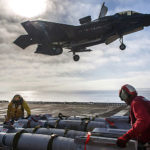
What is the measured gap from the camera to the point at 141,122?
3777 millimetres

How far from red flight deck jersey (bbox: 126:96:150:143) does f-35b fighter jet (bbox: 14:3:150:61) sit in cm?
1938

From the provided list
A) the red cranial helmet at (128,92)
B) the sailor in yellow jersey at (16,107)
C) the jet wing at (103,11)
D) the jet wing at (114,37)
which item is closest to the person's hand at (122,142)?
the red cranial helmet at (128,92)

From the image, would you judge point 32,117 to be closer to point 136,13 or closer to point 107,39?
point 107,39

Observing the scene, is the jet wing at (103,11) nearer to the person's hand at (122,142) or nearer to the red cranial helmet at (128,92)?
the red cranial helmet at (128,92)

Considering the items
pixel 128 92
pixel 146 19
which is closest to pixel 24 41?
pixel 146 19

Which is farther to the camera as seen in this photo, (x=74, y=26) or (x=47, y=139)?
(x=74, y=26)

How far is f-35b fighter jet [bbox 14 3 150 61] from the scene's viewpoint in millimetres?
22625

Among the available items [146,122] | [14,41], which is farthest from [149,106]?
[14,41]

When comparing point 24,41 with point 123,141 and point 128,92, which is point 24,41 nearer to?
point 128,92

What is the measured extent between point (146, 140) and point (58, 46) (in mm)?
22320

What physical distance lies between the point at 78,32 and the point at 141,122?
21.5m

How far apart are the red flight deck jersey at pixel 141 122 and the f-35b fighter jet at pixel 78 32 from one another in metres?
19.4

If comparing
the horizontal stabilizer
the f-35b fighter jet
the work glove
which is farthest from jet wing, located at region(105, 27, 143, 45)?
the work glove

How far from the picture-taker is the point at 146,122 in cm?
376
